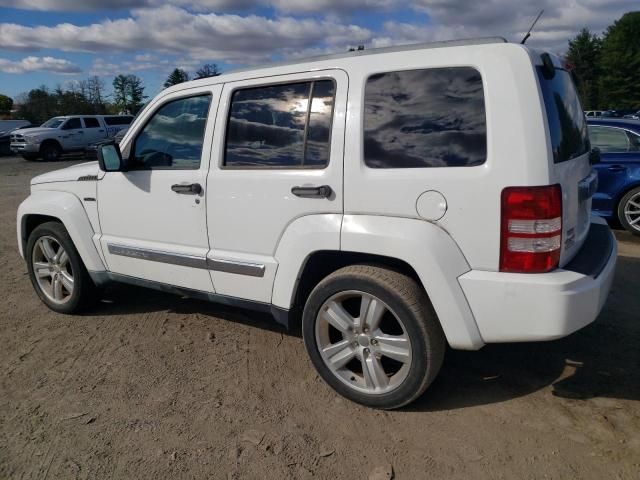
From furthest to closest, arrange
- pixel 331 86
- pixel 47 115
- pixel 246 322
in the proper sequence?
1. pixel 47 115
2. pixel 246 322
3. pixel 331 86

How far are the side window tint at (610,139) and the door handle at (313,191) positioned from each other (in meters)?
6.03

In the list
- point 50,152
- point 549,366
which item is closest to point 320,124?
point 549,366

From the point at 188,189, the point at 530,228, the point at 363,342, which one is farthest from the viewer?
the point at 188,189

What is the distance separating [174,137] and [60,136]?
Result: 21.4 meters

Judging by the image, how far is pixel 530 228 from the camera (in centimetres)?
254

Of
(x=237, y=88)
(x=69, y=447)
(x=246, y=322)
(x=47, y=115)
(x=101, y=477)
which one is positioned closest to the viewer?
(x=101, y=477)

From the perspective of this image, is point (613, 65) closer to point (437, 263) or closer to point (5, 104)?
point (5, 104)

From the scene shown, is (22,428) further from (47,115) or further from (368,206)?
(47,115)

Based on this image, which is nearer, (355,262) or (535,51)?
(535,51)

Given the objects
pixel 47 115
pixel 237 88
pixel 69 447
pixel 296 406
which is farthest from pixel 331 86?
pixel 47 115

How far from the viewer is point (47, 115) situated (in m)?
43.8

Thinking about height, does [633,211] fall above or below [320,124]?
below

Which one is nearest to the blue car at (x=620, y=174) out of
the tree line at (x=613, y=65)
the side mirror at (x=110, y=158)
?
the side mirror at (x=110, y=158)

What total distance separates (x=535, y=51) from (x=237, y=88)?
1.82m
